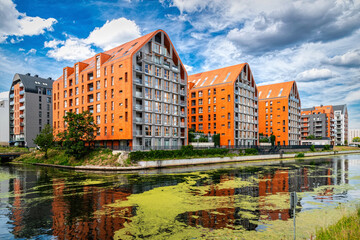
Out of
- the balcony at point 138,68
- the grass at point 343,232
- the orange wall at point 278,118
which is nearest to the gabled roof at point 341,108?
the orange wall at point 278,118

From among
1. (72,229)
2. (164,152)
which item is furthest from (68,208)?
(164,152)

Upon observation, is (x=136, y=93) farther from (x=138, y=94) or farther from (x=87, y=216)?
(x=87, y=216)

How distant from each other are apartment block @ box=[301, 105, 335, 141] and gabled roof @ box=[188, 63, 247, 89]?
318 feet

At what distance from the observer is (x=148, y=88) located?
57531 millimetres

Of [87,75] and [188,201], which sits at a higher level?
[87,75]

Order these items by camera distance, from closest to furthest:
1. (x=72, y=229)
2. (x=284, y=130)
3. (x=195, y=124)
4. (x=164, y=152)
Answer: (x=72, y=229) < (x=164, y=152) < (x=195, y=124) < (x=284, y=130)

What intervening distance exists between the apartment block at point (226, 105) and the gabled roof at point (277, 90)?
63.5 feet

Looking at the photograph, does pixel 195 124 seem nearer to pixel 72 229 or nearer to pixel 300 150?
pixel 300 150

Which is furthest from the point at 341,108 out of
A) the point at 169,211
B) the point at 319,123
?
the point at 169,211

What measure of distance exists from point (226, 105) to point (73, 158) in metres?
48.7

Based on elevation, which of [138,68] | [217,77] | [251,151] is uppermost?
[217,77]

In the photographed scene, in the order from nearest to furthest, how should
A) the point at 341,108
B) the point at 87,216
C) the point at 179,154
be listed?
1. the point at 87,216
2. the point at 179,154
3. the point at 341,108

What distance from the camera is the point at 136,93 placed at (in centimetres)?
5434

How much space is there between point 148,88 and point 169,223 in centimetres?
4556
